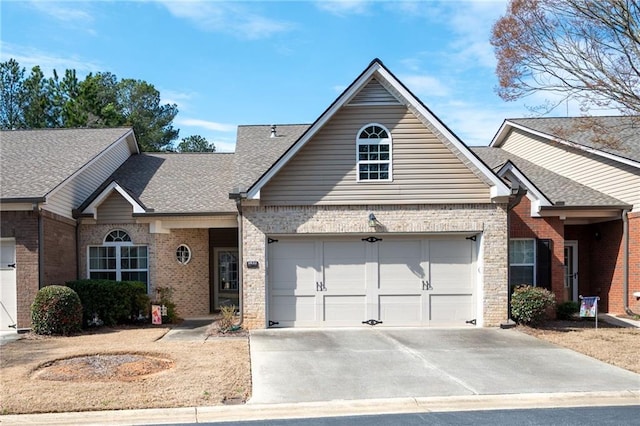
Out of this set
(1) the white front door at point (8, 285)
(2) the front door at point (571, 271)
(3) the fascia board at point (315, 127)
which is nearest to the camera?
(3) the fascia board at point (315, 127)

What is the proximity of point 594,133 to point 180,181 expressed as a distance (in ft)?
42.7

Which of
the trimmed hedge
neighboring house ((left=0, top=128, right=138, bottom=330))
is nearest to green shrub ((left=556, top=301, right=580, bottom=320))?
the trimmed hedge

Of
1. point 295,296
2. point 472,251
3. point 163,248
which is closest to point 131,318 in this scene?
point 163,248

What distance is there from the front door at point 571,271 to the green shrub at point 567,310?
2.86 metres

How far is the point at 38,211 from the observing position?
48.4ft

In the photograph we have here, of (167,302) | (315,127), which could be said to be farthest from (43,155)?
(315,127)

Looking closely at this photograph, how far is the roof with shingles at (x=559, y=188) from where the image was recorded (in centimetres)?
1812

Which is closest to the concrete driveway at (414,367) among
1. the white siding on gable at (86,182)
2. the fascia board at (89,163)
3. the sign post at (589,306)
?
the sign post at (589,306)

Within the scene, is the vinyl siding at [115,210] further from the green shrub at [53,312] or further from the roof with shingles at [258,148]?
the green shrub at [53,312]

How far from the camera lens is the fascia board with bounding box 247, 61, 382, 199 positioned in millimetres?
14797

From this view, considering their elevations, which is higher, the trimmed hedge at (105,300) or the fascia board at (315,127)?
the fascia board at (315,127)

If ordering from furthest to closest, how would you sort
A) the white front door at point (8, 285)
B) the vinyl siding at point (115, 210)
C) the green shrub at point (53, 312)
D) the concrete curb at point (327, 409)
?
1. the vinyl siding at point (115, 210)
2. the white front door at point (8, 285)
3. the green shrub at point (53, 312)
4. the concrete curb at point (327, 409)

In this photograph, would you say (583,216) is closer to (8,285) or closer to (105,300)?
(105,300)

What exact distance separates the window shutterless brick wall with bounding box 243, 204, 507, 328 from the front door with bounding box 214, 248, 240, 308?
4.92 meters
